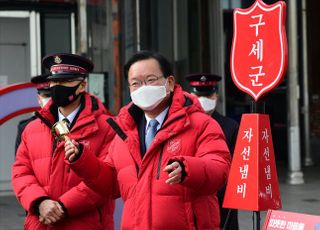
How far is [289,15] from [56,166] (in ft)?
29.1

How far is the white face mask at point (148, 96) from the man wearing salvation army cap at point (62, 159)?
2.40ft

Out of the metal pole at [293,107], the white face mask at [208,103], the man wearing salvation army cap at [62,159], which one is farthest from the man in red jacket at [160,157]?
the metal pole at [293,107]

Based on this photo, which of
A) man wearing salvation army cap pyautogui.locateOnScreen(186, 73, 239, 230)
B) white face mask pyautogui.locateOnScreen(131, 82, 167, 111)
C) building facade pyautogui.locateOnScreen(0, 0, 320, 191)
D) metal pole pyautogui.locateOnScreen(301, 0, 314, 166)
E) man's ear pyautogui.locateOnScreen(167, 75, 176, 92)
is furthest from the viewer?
metal pole pyautogui.locateOnScreen(301, 0, 314, 166)

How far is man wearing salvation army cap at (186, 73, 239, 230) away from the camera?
5.07 m

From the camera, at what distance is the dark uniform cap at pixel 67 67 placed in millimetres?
4188

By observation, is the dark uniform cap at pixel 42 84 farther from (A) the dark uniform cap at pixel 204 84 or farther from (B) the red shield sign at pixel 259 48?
(B) the red shield sign at pixel 259 48

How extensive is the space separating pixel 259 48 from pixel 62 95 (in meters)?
1.34

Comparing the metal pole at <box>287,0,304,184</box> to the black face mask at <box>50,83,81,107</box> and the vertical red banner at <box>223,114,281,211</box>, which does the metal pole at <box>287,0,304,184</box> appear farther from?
the black face mask at <box>50,83,81,107</box>

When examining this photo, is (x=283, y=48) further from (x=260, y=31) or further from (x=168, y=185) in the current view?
(x=168, y=185)

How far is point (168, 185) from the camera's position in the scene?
3.20 m

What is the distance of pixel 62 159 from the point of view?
13.3 ft

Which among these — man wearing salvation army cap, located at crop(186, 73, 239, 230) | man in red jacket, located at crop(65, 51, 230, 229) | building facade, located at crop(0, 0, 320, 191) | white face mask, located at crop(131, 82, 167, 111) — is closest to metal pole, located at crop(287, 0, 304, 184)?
building facade, located at crop(0, 0, 320, 191)

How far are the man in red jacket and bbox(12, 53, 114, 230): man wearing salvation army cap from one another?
1.65 ft

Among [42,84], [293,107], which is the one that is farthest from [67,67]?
[293,107]
